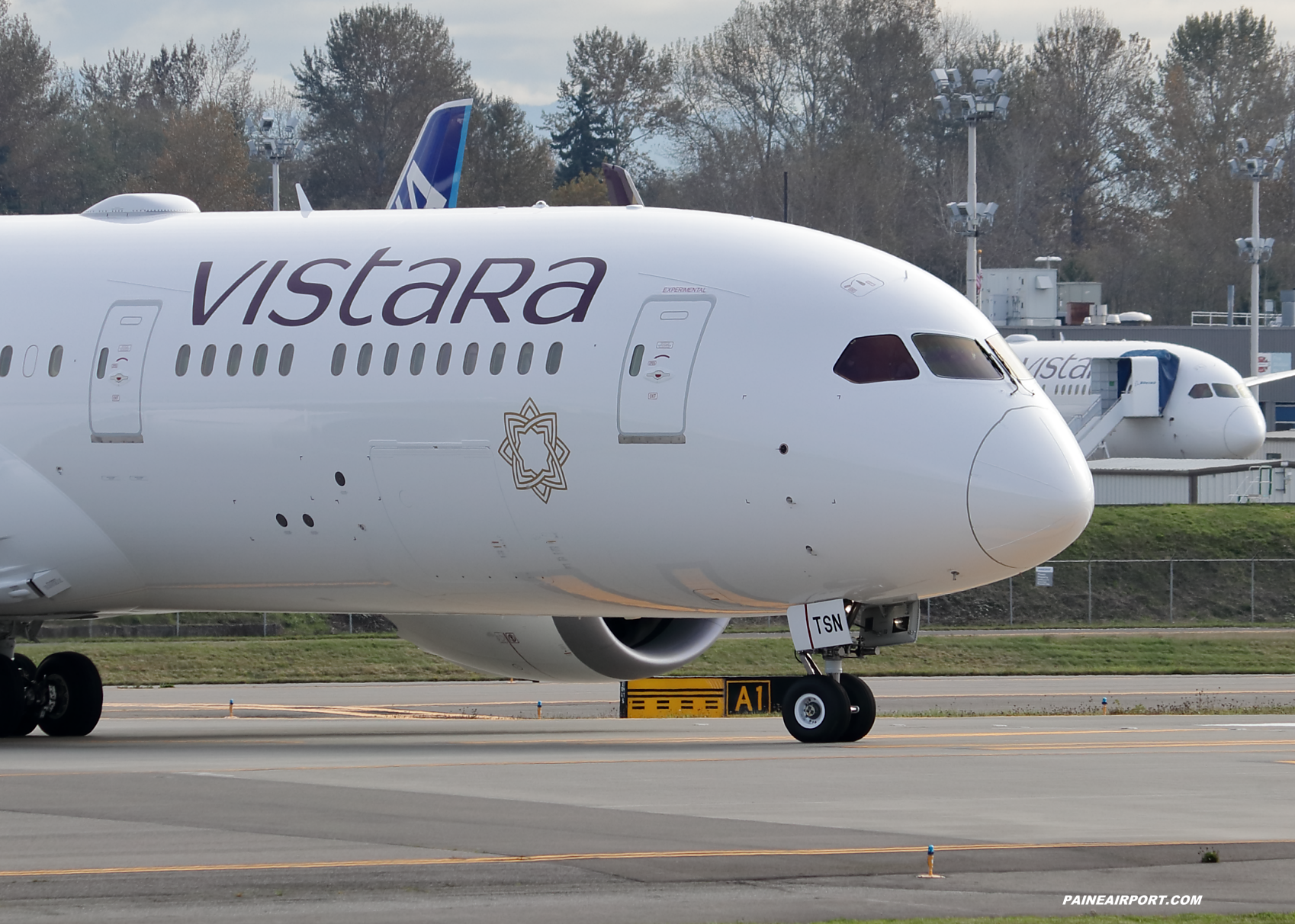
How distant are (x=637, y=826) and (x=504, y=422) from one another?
22.4 feet

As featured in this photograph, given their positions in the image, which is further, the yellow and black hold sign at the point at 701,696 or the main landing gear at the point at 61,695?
the main landing gear at the point at 61,695

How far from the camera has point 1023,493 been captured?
59.2 feet

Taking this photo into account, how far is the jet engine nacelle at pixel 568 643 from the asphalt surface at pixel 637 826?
2.71ft

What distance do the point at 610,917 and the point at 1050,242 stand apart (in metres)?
127

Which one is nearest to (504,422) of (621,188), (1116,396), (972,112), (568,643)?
(568,643)

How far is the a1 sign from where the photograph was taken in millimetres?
19031

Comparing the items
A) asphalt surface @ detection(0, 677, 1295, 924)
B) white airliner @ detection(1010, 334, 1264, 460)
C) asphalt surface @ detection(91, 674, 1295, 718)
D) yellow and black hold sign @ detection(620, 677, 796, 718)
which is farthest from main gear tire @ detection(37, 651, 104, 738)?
white airliner @ detection(1010, 334, 1264, 460)

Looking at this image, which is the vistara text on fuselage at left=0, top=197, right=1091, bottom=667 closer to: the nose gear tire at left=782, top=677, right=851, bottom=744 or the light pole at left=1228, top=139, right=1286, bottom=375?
the nose gear tire at left=782, top=677, right=851, bottom=744

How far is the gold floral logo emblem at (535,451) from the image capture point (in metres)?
19.4

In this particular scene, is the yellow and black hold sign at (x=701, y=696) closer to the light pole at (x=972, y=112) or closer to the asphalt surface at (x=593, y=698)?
the asphalt surface at (x=593, y=698)

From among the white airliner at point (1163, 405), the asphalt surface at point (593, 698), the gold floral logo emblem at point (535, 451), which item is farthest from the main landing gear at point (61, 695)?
the white airliner at point (1163, 405)

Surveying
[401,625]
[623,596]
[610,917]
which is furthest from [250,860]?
[401,625]

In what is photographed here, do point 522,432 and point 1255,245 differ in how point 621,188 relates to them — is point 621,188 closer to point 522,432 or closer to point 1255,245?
point 522,432

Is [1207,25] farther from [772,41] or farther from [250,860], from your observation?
[250,860]
